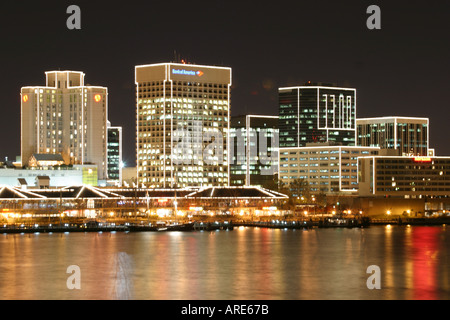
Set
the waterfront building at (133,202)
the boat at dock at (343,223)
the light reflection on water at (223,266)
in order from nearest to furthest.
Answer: the light reflection on water at (223,266) < the waterfront building at (133,202) < the boat at dock at (343,223)

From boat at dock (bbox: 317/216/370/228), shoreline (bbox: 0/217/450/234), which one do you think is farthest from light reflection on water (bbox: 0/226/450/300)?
boat at dock (bbox: 317/216/370/228)

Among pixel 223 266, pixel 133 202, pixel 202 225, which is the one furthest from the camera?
pixel 133 202

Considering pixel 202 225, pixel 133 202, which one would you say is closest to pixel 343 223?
pixel 202 225

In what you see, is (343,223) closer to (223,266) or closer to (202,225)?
(202,225)

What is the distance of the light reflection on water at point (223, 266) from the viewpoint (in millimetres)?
70000

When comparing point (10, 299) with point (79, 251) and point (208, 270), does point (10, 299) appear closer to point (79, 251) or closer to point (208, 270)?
point (208, 270)

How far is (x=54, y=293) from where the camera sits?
227ft

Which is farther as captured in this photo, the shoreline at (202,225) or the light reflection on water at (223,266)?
the shoreline at (202,225)

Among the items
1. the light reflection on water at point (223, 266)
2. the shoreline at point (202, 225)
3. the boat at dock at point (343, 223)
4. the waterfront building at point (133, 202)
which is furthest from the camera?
the boat at dock at point (343, 223)

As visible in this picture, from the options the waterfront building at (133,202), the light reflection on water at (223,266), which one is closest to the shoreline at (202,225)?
the waterfront building at (133,202)

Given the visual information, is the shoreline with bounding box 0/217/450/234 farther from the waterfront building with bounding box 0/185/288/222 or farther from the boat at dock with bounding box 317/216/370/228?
the waterfront building with bounding box 0/185/288/222

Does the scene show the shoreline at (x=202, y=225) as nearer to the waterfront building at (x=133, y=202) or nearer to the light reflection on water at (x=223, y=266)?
the waterfront building at (x=133, y=202)

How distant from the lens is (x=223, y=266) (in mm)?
87500

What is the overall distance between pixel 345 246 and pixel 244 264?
2771 centimetres
